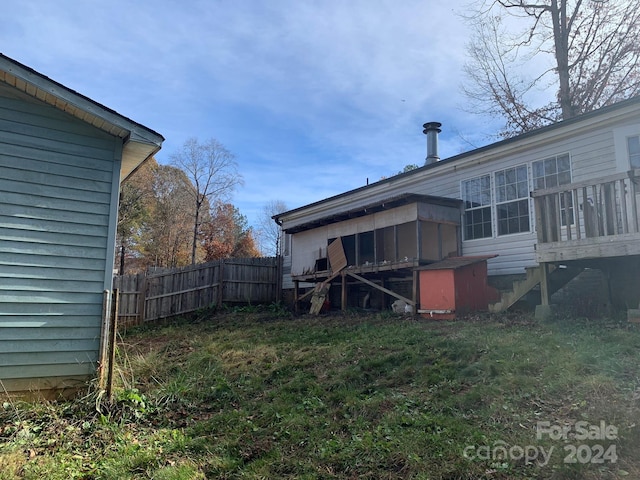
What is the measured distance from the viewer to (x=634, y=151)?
805 cm

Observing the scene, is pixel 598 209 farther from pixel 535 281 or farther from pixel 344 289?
pixel 344 289

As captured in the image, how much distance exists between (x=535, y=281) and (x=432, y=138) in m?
7.84

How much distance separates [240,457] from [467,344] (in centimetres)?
345

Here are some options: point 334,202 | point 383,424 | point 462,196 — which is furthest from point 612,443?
point 334,202

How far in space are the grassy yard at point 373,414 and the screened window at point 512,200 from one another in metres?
3.23

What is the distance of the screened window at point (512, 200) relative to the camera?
9789mm

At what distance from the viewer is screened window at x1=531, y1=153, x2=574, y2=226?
29.6 ft

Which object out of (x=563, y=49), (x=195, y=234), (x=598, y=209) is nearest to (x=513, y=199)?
(x=598, y=209)

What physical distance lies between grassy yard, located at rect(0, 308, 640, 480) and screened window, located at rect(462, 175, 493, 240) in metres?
3.79

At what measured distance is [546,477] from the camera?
2.88 metres

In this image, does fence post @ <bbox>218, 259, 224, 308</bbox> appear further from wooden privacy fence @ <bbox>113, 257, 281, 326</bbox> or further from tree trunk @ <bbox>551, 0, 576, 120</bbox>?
tree trunk @ <bbox>551, 0, 576, 120</bbox>

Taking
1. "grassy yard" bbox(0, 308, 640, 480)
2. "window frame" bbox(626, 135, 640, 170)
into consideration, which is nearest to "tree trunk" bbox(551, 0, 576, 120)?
"window frame" bbox(626, 135, 640, 170)

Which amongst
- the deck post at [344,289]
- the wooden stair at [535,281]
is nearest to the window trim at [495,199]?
the wooden stair at [535,281]

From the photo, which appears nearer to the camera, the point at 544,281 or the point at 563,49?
the point at 544,281
